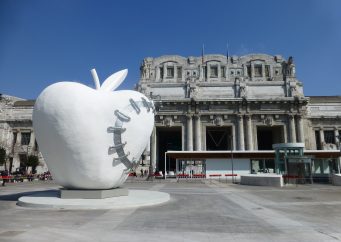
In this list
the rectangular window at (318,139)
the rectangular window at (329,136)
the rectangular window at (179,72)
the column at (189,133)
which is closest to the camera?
the column at (189,133)

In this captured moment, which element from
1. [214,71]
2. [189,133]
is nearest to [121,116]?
[189,133]

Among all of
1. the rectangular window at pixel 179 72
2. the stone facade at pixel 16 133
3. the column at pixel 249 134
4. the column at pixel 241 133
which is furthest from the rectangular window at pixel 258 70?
the stone facade at pixel 16 133

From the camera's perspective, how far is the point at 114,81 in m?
17.3

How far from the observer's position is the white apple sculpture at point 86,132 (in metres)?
14.6

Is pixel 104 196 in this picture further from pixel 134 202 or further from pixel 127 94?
pixel 127 94

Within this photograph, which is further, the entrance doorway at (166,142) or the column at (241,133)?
the entrance doorway at (166,142)

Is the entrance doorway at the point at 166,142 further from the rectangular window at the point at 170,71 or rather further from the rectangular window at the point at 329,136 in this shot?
the rectangular window at the point at 329,136

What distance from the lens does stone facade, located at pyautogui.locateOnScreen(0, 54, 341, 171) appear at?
58312 mm

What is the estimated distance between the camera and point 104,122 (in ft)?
49.5

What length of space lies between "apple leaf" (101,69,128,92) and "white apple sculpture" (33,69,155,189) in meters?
0.67

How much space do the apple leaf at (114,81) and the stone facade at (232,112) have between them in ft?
128

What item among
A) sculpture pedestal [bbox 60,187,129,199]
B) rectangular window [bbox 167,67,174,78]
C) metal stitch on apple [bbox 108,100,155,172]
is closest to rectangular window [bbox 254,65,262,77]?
rectangular window [bbox 167,67,174,78]

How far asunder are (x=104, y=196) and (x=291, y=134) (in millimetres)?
50990

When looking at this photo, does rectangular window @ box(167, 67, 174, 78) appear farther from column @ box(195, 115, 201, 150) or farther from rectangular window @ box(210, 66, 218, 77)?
column @ box(195, 115, 201, 150)
